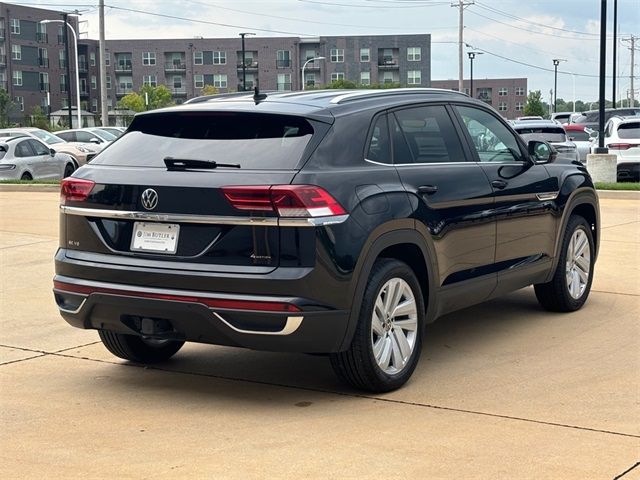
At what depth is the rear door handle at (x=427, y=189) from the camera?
20.4 ft

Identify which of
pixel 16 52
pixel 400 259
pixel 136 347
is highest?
pixel 16 52

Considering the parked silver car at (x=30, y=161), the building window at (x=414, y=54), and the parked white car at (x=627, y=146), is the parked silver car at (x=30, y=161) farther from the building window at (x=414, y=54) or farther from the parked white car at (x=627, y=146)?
the building window at (x=414, y=54)

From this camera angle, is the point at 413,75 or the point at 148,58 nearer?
the point at 413,75

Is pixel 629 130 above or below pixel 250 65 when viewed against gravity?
below

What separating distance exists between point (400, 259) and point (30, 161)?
21819mm

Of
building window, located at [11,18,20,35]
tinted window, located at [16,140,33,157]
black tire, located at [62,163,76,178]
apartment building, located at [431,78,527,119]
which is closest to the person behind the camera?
tinted window, located at [16,140,33,157]

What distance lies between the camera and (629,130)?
2284cm

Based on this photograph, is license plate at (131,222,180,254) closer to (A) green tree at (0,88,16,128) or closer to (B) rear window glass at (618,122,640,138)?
(B) rear window glass at (618,122,640,138)

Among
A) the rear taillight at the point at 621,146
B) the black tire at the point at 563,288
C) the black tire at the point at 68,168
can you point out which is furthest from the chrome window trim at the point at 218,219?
the black tire at the point at 68,168

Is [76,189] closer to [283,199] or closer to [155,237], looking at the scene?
[155,237]

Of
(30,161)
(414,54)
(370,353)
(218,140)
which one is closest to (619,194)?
(370,353)

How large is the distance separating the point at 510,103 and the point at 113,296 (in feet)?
457

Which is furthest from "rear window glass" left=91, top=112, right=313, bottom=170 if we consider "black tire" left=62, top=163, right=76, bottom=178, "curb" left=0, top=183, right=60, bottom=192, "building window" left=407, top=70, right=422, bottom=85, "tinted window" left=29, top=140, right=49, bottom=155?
"building window" left=407, top=70, right=422, bottom=85

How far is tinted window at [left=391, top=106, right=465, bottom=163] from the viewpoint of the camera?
634 centimetres
